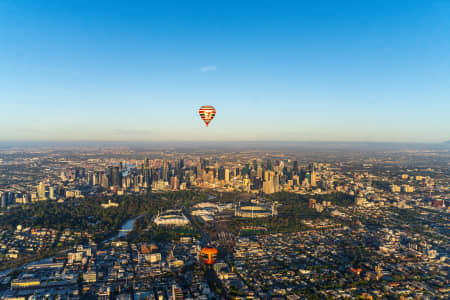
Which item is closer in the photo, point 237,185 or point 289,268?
point 289,268

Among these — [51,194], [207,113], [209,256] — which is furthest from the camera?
[51,194]

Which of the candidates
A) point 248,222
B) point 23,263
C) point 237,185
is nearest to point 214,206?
point 248,222

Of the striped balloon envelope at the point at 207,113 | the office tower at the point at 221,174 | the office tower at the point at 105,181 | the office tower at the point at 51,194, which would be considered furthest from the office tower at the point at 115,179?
the striped balloon envelope at the point at 207,113

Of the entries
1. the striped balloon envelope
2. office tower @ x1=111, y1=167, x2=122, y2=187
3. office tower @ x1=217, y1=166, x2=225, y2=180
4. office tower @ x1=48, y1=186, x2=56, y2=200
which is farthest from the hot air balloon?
office tower @ x1=217, y1=166, x2=225, y2=180

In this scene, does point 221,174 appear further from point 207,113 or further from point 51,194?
point 207,113

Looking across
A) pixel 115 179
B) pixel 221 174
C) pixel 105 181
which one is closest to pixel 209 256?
pixel 115 179

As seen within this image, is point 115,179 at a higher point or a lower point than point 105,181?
higher

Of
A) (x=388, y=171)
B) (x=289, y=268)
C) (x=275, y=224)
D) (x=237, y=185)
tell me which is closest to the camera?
(x=289, y=268)

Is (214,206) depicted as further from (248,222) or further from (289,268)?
(289,268)

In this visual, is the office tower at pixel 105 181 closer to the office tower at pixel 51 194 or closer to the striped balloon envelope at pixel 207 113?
the office tower at pixel 51 194
